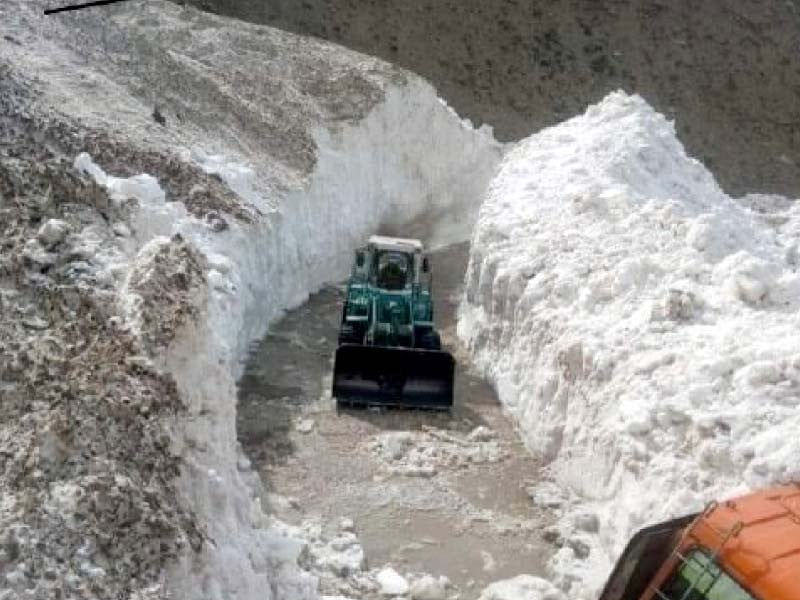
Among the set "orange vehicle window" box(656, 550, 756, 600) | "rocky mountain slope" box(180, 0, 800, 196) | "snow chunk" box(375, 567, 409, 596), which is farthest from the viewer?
"rocky mountain slope" box(180, 0, 800, 196)

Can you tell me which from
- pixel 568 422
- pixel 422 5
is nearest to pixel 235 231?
pixel 568 422

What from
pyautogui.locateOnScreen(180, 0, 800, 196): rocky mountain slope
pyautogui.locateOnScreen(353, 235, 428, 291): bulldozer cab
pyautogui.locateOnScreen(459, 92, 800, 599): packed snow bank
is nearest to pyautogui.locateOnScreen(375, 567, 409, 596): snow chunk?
pyautogui.locateOnScreen(459, 92, 800, 599): packed snow bank

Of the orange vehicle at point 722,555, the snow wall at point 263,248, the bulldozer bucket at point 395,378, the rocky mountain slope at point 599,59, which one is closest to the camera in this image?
the orange vehicle at point 722,555

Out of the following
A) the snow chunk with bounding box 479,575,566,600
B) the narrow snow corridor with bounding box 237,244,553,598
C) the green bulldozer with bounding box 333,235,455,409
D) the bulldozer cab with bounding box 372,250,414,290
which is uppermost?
the bulldozer cab with bounding box 372,250,414,290

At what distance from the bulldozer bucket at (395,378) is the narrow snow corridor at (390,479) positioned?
22 cm

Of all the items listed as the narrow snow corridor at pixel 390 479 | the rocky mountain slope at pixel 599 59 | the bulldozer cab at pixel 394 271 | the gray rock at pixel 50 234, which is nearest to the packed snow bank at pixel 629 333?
the narrow snow corridor at pixel 390 479

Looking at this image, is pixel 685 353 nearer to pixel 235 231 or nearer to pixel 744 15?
pixel 235 231

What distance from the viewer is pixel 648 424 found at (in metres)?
11.2

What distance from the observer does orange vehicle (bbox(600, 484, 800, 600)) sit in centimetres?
721

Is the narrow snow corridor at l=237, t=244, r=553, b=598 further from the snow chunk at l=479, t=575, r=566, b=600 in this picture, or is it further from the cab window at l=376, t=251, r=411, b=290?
the cab window at l=376, t=251, r=411, b=290

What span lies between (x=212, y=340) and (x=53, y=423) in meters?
1.96

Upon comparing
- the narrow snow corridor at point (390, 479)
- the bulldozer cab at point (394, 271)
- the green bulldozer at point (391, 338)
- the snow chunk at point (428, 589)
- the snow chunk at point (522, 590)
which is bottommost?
the snow chunk at point (428, 589)

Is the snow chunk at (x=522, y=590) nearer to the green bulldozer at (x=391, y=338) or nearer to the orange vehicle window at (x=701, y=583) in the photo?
the orange vehicle window at (x=701, y=583)

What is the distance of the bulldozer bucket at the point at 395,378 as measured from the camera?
14180mm
